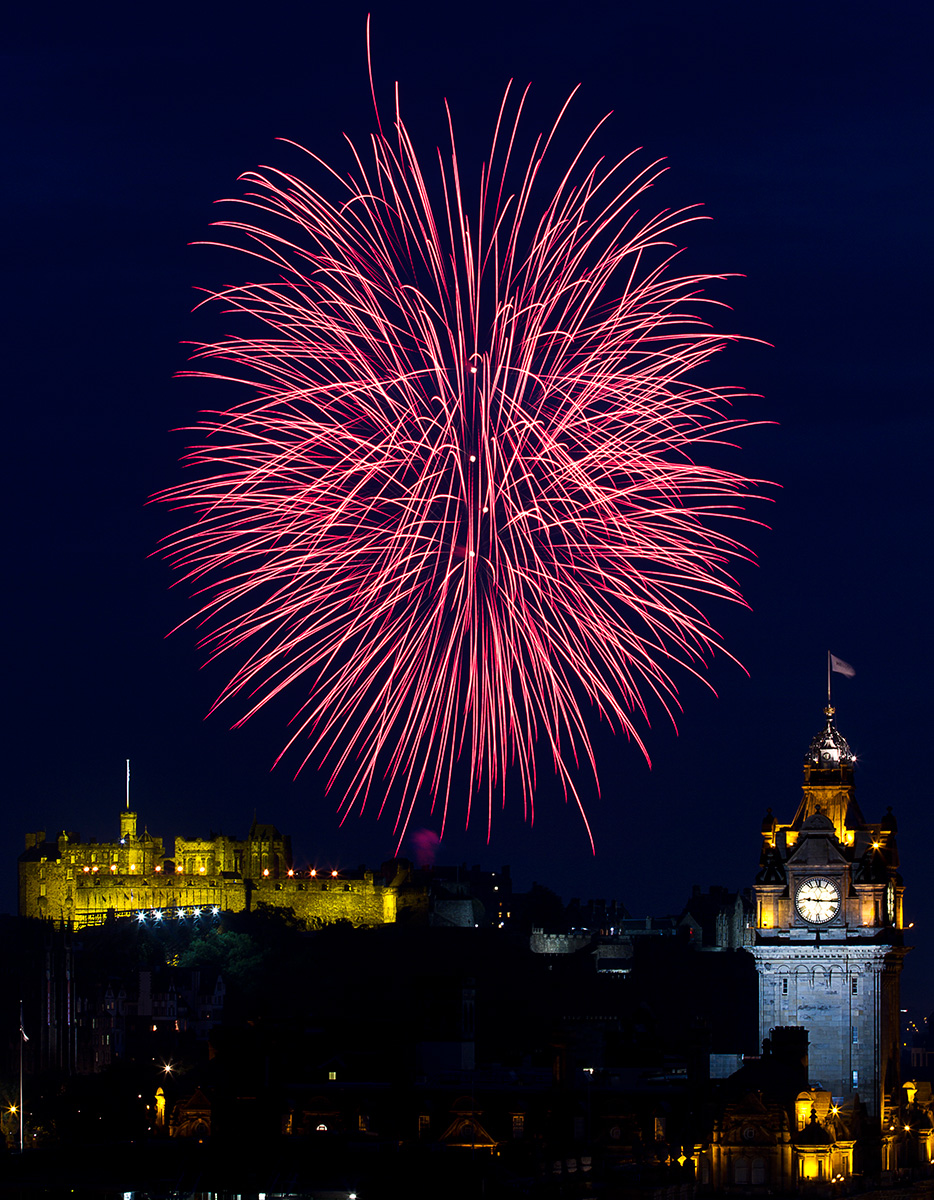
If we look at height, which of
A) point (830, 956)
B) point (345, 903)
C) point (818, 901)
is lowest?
point (345, 903)

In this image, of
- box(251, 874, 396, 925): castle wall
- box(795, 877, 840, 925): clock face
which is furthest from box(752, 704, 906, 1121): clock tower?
box(251, 874, 396, 925): castle wall

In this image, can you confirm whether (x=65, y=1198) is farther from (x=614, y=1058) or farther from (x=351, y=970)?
(x=351, y=970)

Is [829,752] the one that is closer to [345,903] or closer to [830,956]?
[830,956]

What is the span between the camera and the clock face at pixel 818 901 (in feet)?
262

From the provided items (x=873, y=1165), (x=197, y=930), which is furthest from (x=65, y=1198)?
(x=197, y=930)

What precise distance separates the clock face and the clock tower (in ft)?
0.10

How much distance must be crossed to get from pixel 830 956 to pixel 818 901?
1719mm

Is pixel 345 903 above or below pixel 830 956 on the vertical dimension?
below

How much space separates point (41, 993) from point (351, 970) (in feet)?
62.7

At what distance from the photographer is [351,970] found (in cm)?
16012

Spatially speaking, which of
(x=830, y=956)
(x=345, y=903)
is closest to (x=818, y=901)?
(x=830, y=956)

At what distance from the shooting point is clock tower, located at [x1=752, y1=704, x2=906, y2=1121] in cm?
7956

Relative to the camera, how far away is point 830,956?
79.6 metres

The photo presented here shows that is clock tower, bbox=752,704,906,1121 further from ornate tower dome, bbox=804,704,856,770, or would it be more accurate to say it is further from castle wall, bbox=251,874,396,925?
castle wall, bbox=251,874,396,925
